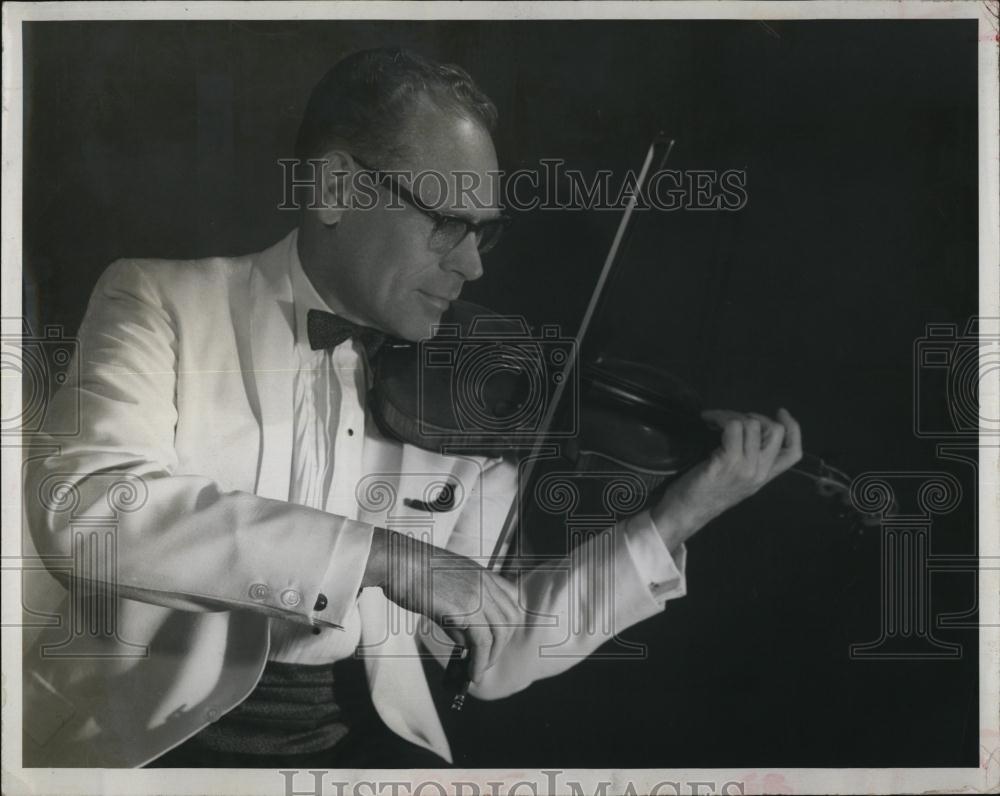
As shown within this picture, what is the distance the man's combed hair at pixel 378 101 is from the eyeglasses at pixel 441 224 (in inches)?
1.1

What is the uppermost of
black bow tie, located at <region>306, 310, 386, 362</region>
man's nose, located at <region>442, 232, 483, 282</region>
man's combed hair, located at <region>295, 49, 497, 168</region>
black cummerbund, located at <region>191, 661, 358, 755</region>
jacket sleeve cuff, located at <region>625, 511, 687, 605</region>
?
man's combed hair, located at <region>295, 49, 497, 168</region>

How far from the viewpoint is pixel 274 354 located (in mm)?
2102

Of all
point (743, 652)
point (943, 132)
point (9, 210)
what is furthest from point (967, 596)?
point (9, 210)

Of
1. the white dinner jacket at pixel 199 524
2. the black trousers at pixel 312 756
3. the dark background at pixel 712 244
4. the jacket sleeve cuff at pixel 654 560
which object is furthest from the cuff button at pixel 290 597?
the jacket sleeve cuff at pixel 654 560

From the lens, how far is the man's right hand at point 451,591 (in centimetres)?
207

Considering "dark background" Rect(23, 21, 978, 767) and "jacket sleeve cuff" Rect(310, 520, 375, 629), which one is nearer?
"jacket sleeve cuff" Rect(310, 520, 375, 629)

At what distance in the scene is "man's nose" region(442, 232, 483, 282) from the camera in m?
2.11

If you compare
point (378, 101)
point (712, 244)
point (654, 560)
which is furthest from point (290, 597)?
point (712, 244)

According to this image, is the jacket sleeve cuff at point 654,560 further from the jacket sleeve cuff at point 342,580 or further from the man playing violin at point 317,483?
the jacket sleeve cuff at point 342,580

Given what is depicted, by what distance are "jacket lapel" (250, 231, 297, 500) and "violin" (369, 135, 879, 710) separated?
0.20 meters

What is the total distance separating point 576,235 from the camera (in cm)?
215

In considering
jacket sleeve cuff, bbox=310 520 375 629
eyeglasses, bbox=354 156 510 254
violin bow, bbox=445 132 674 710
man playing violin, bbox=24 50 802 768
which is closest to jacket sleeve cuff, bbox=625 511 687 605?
man playing violin, bbox=24 50 802 768

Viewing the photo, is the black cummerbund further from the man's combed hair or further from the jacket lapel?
the man's combed hair

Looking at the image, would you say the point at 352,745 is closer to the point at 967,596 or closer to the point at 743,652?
the point at 743,652
